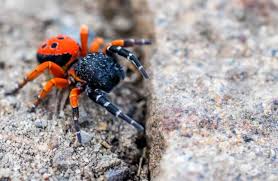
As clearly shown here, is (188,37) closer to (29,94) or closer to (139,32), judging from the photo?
(139,32)

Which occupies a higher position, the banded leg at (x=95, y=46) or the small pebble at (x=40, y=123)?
the banded leg at (x=95, y=46)

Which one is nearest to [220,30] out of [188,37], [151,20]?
[188,37]

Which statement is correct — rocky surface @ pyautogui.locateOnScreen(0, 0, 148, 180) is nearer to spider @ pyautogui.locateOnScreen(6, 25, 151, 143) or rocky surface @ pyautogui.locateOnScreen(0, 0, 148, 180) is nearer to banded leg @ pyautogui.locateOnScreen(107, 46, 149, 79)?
spider @ pyautogui.locateOnScreen(6, 25, 151, 143)

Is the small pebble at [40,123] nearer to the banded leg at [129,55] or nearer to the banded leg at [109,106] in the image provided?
the banded leg at [109,106]

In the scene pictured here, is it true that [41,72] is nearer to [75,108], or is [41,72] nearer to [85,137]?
[75,108]

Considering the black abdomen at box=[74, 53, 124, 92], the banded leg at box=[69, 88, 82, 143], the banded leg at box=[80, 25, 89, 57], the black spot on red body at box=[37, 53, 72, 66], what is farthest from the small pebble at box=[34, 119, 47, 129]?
the banded leg at box=[80, 25, 89, 57]

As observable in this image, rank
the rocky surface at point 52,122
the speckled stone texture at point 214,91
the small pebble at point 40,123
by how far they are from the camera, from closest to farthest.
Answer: the speckled stone texture at point 214,91 < the rocky surface at point 52,122 < the small pebble at point 40,123

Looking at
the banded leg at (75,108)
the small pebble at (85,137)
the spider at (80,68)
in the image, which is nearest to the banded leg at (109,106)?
the spider at (80,68)
